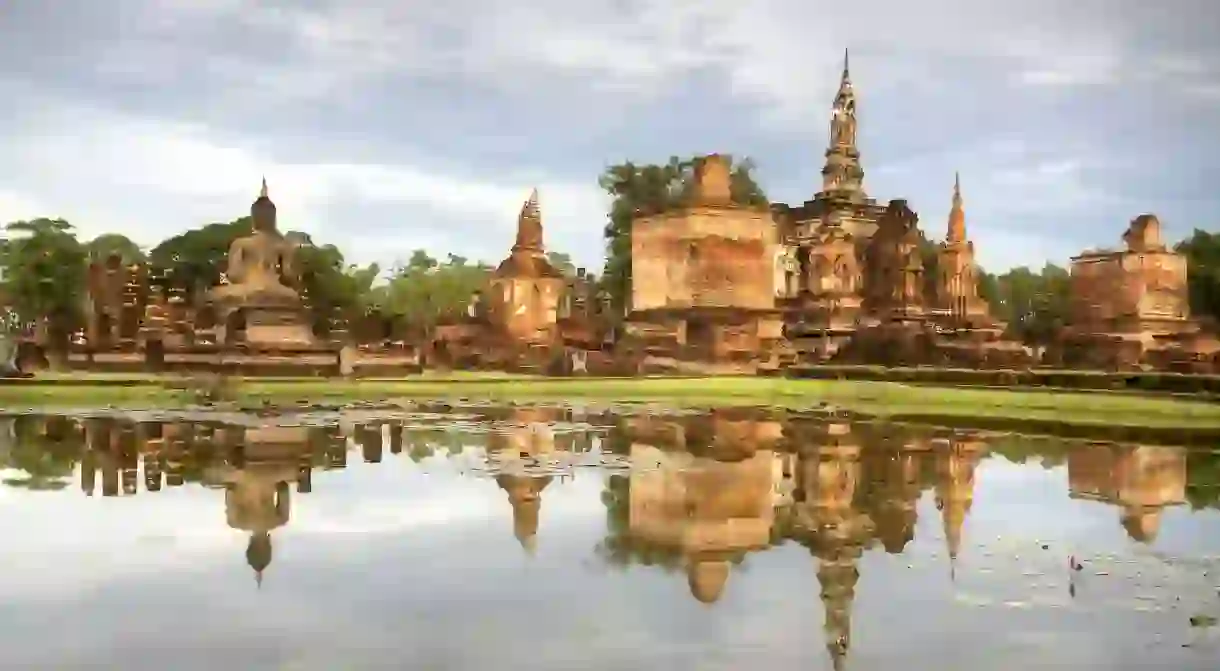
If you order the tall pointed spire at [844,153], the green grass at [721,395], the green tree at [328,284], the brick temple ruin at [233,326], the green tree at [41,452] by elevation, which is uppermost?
the tall pointed spire at [844,153]

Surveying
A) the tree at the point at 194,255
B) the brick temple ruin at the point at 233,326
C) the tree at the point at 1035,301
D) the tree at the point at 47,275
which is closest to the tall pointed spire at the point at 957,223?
the tree at the point at 1035,301

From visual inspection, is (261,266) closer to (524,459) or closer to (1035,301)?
(524,459)

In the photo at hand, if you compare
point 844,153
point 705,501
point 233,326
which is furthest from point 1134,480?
point 844,153

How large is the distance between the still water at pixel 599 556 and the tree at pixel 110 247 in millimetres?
14750

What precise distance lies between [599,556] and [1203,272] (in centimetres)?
2551

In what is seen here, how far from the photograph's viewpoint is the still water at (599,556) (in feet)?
19.9

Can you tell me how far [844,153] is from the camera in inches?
1426

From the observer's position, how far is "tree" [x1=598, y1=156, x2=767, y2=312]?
38594 mm

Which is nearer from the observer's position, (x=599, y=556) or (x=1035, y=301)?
(x=599, y=556)

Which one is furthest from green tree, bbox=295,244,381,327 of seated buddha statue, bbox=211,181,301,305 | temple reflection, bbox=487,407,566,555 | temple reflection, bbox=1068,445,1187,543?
temple reflection, bbox=1068,445,1187,543

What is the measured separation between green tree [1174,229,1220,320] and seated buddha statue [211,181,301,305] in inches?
808

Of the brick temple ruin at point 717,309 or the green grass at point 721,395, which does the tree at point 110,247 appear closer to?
the brick temple ruin at point 717,309

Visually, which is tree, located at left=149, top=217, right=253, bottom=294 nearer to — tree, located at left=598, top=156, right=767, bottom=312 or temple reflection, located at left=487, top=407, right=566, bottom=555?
tree, located at left=598, top=156, right=767, bottom=312

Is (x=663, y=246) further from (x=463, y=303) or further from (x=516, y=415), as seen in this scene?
(x=463, y=303)
